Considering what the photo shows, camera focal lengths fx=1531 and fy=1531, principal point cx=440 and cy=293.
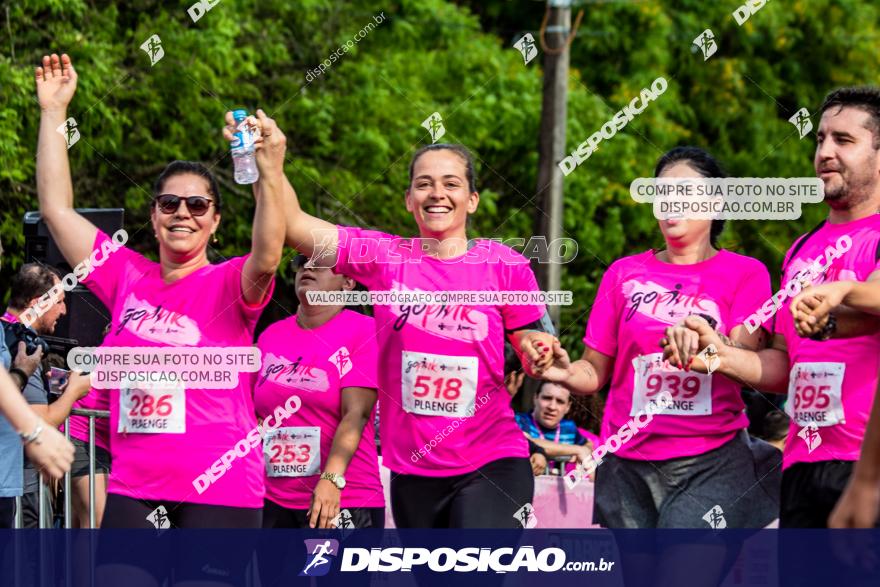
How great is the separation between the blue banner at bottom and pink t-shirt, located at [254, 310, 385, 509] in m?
0.57

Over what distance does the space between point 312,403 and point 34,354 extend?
3.61 ft

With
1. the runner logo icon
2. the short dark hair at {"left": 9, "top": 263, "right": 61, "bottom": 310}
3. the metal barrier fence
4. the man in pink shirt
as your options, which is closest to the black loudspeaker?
the short dark hair at {"left": 9, "top": 263, "right": 61, "bottom": 310}

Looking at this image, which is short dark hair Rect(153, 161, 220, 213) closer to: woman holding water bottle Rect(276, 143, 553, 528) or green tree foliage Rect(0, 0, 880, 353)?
woman holding water bottle Rect(276, 143, 553, 528)

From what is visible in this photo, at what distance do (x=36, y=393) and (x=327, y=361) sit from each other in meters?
1.21

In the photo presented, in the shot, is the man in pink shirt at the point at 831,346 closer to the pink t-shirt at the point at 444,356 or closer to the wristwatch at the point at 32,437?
the pink t-shirt at the point at 444,356

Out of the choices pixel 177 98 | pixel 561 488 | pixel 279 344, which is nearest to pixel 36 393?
pixel 279 344

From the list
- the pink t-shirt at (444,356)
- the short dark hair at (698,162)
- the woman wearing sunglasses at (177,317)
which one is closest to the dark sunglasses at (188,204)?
the woman wearing sunglasses at (177,317)

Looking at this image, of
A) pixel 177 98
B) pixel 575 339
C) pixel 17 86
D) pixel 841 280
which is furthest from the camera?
pixel 575 339

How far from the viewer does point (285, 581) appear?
5.47m

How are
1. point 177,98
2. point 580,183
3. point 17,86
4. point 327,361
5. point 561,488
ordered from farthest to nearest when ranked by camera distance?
point 580,183 < point 177,98 < point 17,86 < point 561,488 < point 327,361

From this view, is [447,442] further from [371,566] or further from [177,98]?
[177,98]

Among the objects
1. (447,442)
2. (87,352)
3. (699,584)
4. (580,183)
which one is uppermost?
(580,183)

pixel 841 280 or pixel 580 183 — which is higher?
pixel 580 183

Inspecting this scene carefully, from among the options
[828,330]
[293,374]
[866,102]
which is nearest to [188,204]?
[293,374]
